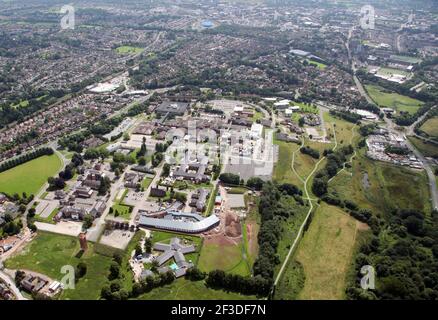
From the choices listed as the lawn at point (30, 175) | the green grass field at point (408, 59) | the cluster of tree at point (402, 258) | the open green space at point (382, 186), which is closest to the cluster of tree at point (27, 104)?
the lawn at point (30, 175)

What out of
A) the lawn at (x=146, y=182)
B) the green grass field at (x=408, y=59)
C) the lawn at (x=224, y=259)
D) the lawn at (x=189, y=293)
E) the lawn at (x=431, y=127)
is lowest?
the lawn at (x=189, y=293)

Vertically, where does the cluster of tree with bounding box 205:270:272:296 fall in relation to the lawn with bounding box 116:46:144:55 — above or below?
below

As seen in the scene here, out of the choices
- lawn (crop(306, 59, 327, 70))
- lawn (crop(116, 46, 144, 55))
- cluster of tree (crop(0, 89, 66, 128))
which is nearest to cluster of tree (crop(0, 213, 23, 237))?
cluster of tree (crop(0, 89, 66, 128))

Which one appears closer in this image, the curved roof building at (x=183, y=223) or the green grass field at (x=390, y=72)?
the curved roof building at (x=183, y=223)

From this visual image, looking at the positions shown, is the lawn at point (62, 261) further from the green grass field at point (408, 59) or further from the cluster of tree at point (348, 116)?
the green grass field at point (408, 59)

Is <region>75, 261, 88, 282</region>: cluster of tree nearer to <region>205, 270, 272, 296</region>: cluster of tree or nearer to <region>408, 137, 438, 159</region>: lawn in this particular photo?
<region>205, 270, 272, 296</region>: cluster of tree

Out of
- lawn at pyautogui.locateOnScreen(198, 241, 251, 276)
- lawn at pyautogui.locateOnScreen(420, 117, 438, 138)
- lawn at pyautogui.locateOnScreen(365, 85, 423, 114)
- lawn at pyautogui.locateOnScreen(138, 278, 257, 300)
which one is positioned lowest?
lawn at pyautogui.locateOnScreen(138, 278, 257, 300)
